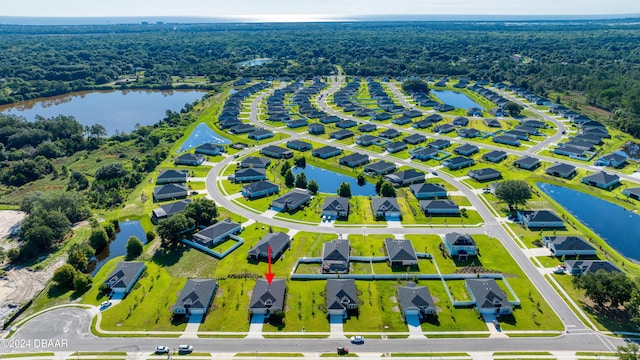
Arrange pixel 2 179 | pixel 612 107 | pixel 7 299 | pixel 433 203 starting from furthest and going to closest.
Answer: pixel 612 107, pixel 2 179, pixel 433 203, pixel 7 299

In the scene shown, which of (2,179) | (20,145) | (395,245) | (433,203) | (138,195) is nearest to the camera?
(395,245)

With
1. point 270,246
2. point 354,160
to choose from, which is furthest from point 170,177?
point 354,160

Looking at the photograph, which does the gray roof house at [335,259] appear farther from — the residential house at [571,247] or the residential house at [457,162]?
the residential house at [457,162]

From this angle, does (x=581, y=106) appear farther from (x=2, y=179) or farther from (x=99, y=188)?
(x=2, y=179)

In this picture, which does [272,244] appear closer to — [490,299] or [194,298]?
[194,298]

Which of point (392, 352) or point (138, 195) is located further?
point (138, 195)

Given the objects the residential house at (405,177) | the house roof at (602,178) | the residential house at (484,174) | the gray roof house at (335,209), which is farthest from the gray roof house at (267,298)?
the house roof at (602,178)

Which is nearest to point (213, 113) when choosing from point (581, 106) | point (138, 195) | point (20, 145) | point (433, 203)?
point (20, 145)
